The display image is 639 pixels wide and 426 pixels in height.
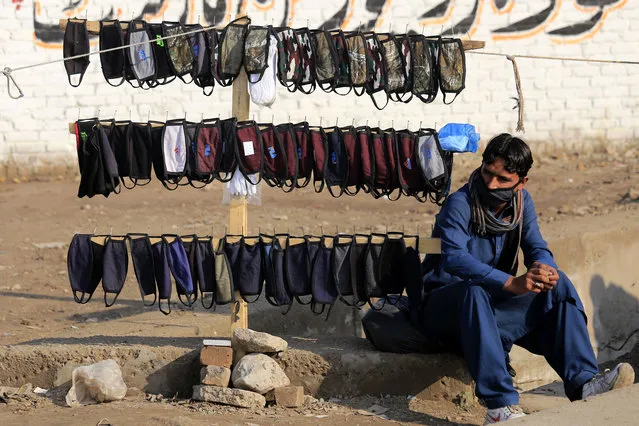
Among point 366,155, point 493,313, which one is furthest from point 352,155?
point 493,313

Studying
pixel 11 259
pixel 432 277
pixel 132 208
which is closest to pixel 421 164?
pixel 432 277

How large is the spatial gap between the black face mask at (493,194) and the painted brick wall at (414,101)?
7.04 m

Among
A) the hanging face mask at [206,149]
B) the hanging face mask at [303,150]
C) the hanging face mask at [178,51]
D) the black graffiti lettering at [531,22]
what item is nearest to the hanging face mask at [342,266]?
the hanging face mask at [303,150]

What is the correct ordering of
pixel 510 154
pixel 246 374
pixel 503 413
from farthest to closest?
pixel 246 374
pixel 510 154
pixel 503 413

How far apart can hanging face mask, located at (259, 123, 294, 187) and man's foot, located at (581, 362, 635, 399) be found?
1.79m

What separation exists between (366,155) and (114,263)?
1413mm

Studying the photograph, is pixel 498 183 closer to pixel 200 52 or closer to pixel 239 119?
pixel 239 119

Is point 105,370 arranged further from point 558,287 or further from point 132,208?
point 132,208

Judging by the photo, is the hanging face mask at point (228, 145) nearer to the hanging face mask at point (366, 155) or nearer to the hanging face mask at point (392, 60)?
the hanging face mask at point (366, 155)

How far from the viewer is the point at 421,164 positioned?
573 centimetres

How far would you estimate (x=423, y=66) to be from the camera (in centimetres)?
595

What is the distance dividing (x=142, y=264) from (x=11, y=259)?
415cm

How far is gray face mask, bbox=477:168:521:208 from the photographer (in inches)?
208

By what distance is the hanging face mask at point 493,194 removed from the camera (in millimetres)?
5273
